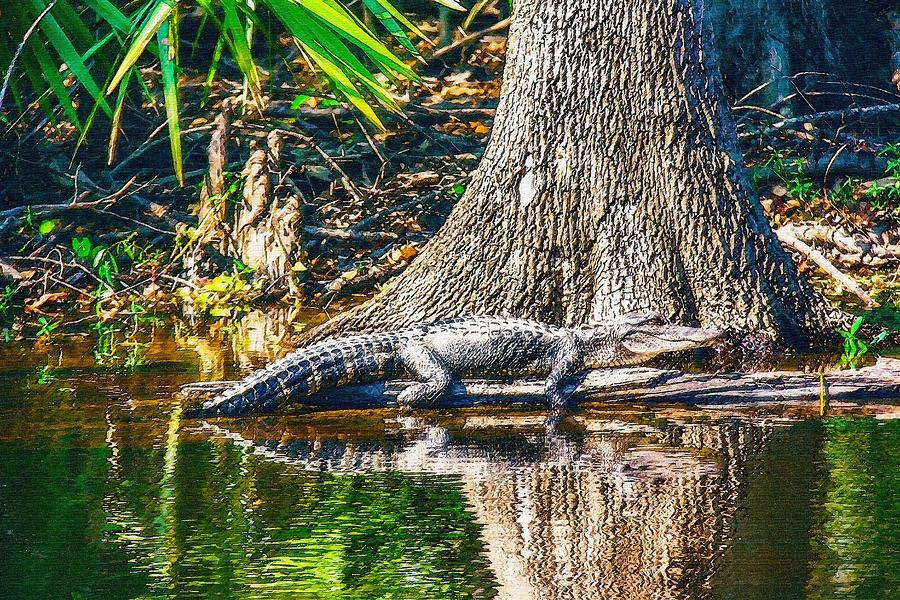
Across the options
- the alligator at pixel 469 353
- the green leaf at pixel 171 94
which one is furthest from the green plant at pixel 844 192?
the green leaf at pixel 171 94

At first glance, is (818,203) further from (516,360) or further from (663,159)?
(516,360)

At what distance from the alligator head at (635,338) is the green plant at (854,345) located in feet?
2.28

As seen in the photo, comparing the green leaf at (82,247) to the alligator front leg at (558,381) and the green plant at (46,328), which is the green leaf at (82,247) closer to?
the green plant at (46,328)

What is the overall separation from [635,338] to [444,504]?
1.78 metres

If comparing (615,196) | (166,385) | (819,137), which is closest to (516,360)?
(615,196)

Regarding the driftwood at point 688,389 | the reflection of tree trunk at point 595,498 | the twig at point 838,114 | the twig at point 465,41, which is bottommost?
the reflection of tree trunk at point 595,498

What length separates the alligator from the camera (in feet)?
15.6

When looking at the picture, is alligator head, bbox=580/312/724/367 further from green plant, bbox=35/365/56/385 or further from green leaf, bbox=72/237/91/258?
green leaf, bbox=72/237/91/258

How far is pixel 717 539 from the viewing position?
126 inches

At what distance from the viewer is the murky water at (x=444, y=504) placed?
118 inches

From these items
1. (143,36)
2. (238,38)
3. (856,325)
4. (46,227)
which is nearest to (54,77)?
(143,36)

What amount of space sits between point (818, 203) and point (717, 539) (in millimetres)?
5311

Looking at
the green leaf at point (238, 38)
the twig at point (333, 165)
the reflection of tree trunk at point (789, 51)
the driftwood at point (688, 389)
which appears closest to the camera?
the driftwood at point (688, 389)

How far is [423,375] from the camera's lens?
4910 millimetres
